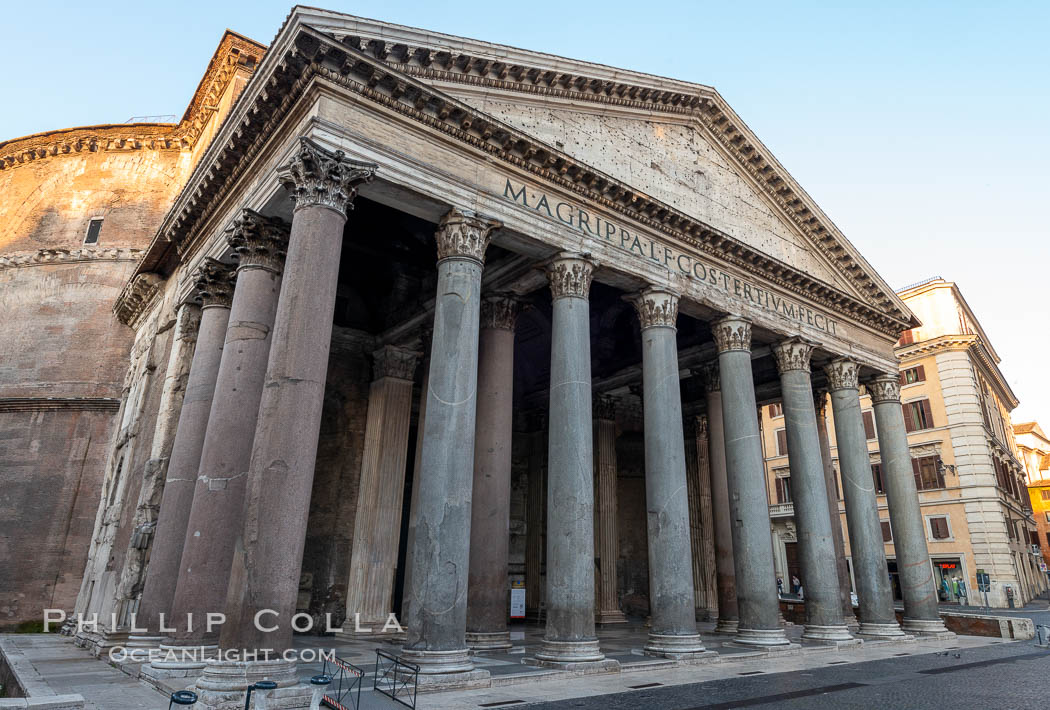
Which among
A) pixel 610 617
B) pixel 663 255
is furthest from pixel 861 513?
pixel 663 255

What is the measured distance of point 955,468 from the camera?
85.1ft

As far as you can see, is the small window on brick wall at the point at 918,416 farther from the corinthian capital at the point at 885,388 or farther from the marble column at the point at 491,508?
the marble column at the point at 491,508

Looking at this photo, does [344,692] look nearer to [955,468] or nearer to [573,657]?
[573,657]

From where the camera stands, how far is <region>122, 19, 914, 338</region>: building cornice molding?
8.31m

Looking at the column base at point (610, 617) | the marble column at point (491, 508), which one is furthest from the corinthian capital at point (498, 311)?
the column base at point (610, 617)

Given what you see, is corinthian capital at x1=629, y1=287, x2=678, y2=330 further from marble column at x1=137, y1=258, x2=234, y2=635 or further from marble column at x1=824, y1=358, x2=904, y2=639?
marble column at x1=137, y1=258, x2=234, y2=635

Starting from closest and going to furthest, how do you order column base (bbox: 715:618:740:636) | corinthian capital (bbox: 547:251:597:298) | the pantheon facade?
the pantheon facade, corinthian capital (bbox: 547:251:597:298), column base (bbox: 715:618:740:636)

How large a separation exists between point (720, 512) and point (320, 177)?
11738 millimetres

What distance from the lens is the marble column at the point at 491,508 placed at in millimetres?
9539

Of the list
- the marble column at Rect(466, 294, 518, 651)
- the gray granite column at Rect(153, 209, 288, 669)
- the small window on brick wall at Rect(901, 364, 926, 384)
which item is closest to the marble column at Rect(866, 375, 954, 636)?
the marble column at Rect(466, 294, 518, 651)

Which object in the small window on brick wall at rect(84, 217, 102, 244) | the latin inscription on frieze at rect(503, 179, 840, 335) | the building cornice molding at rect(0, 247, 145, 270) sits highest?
the small window on brick wall at rect(84, 217, 102, 244)

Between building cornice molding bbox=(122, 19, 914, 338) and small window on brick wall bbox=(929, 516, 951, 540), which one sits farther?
small window on brick wall bbox=(929, 516, 951, 540)

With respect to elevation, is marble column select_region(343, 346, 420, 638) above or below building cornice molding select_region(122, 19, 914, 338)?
below

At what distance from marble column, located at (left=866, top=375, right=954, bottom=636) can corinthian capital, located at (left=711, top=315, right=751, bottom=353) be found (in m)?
5.76
